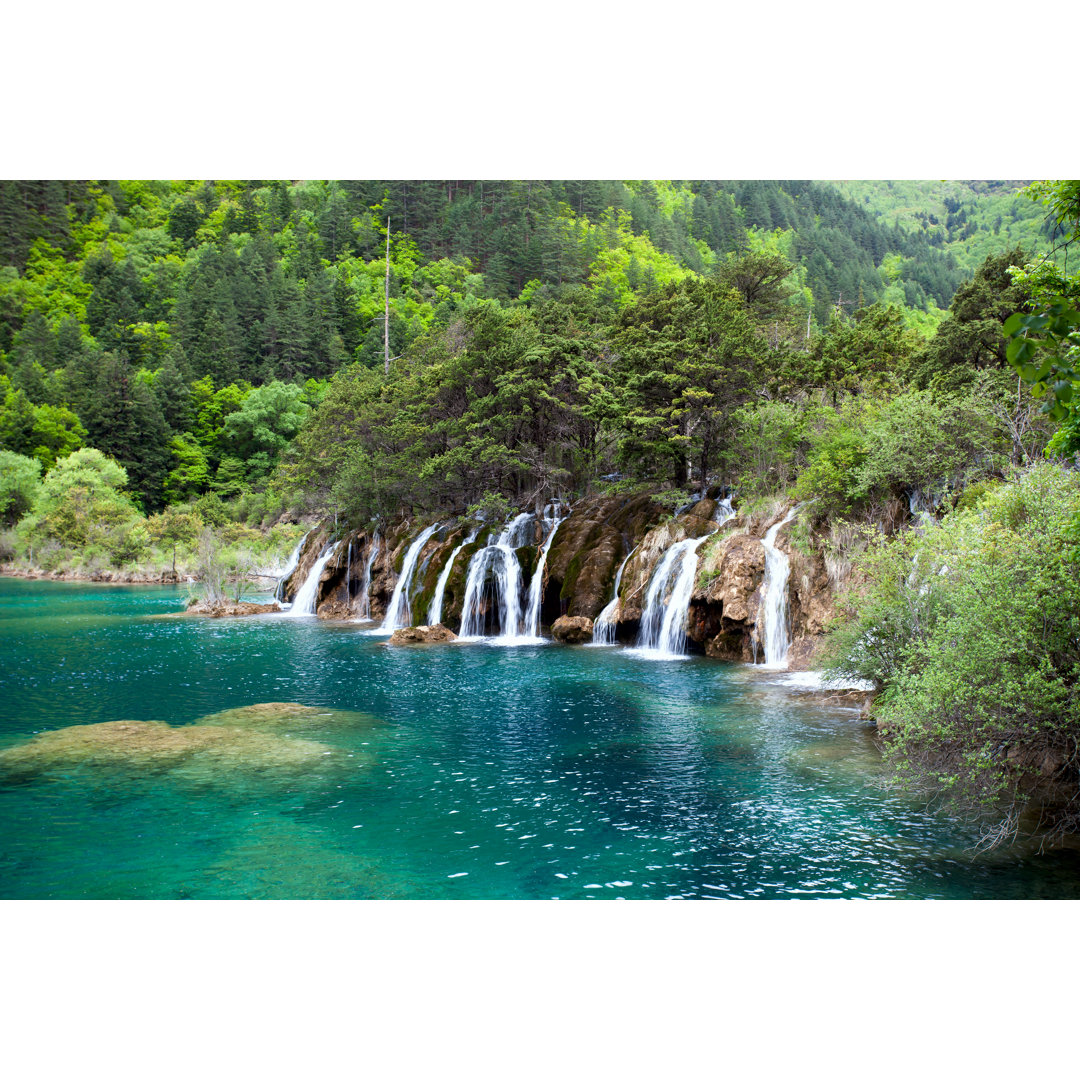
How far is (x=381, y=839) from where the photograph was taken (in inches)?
364

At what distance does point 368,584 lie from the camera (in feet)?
110

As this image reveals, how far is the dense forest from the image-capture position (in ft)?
28.1

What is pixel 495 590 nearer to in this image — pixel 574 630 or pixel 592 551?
pixel 592 551

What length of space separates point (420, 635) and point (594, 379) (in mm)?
12959

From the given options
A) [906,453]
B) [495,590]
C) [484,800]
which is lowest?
[484,800]

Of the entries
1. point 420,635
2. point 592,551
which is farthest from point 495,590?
point 592,551

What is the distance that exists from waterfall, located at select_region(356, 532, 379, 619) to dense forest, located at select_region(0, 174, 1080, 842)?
1.84 meters

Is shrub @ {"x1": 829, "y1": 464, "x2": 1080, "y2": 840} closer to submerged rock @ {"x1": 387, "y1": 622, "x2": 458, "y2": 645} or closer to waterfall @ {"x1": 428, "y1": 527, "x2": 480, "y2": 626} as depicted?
submerged rock @ {"x1": 387, "y1": 622, "x2": 458, "y2": 645}

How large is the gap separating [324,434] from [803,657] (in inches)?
1211

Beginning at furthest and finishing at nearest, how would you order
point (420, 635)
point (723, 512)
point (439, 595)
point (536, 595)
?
point (439, 595)
point (536, 595)
point (723, 512)
point (420, 635)

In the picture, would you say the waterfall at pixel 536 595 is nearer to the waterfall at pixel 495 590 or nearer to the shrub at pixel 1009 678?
the waterfall at pixel 495 590

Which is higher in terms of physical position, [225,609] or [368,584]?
[368,584]

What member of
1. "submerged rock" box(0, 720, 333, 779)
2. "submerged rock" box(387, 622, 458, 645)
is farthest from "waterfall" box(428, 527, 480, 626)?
"submerged rock" box(0, 720, 333, 779)

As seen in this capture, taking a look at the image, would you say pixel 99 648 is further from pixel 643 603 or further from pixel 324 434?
pixel 324 434
